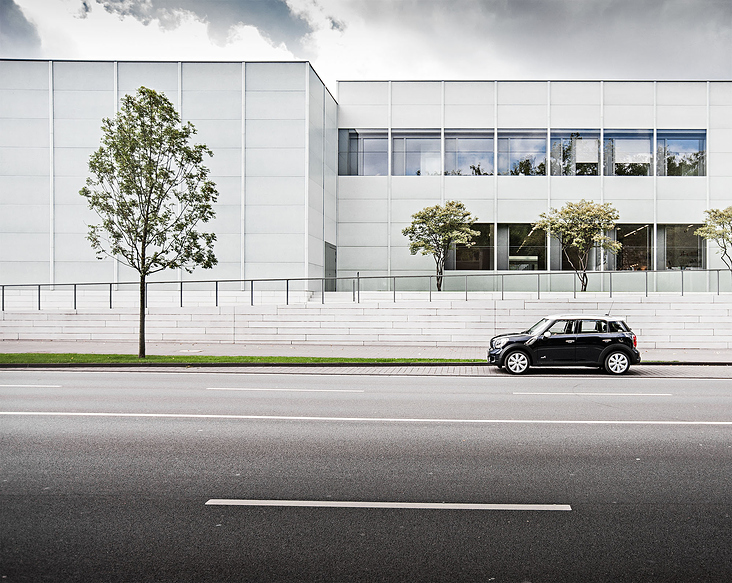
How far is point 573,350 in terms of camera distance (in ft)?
50.4

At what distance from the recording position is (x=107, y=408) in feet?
31.3

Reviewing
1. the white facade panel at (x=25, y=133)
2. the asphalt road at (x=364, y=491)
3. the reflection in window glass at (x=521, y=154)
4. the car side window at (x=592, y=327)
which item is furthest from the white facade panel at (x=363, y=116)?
the asphalt road at (x=364, y=491)

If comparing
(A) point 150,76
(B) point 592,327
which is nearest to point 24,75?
(A) point 150,76

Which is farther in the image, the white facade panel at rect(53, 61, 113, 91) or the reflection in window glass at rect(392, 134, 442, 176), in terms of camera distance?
the reflection in window glass at rect(392, 134, 442, 176)

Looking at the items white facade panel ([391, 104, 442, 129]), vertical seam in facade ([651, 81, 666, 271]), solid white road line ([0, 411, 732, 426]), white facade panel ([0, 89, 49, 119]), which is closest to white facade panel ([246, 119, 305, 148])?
white facade panel ([391, 104, 442, 129])

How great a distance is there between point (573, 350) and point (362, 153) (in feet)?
65.4

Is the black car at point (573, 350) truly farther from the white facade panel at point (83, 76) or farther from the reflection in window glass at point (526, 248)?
the white facade panel at point (83, 76)

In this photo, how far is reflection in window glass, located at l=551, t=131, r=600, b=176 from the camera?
32.1 meters

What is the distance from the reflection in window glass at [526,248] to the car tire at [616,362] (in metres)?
16.7

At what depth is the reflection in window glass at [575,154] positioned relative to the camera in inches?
1262

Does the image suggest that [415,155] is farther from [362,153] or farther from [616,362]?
[616,362]

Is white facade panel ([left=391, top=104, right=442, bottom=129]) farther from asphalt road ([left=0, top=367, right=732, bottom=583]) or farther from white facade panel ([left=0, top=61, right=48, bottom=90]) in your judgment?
asphalt road ([left=0, top=367, right=732, bottom=583])

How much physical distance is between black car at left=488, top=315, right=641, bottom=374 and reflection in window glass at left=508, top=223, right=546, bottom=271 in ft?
53.9

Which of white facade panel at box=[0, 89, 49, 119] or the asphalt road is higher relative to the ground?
white facade panel at box=[0, 89, 49, 119]
